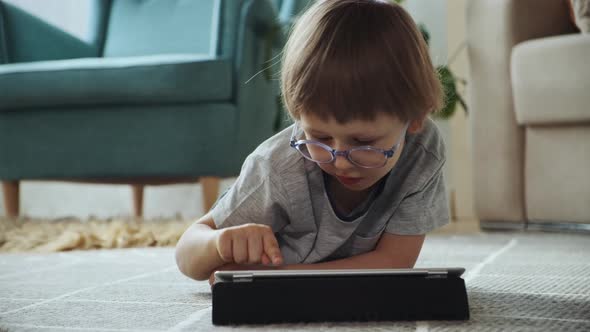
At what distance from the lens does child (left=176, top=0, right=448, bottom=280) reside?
0.63 m

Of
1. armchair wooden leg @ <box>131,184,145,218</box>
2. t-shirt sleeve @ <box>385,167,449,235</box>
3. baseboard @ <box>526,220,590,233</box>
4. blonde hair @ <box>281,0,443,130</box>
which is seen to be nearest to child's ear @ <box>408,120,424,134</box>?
blonde hair @ <box>281,0,443,130</box>

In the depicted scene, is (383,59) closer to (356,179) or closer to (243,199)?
(356,179)

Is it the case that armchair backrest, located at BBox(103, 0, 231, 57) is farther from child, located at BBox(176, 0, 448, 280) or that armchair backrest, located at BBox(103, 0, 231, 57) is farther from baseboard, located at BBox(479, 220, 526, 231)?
child, located at BBox(176, 0, 448, 280)

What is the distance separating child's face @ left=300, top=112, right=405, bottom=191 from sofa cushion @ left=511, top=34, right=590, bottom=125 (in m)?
0.92

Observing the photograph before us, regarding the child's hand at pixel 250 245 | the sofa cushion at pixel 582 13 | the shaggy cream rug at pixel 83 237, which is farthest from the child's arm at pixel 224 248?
the sofa cushion at pixel 582 13

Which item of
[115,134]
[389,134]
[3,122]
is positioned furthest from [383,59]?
[3,122]

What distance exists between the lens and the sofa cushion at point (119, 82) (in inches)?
63.7

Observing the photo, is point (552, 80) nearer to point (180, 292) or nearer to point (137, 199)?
point (180, 292)

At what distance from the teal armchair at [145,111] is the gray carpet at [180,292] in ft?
1.44

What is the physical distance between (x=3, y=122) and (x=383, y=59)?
1.42 m

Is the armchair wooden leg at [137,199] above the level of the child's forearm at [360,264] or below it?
below

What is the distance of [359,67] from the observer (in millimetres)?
631

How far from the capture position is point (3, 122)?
1783mm

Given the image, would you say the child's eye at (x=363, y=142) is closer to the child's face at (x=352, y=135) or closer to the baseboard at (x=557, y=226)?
the child's face at (x=352, y=135)
